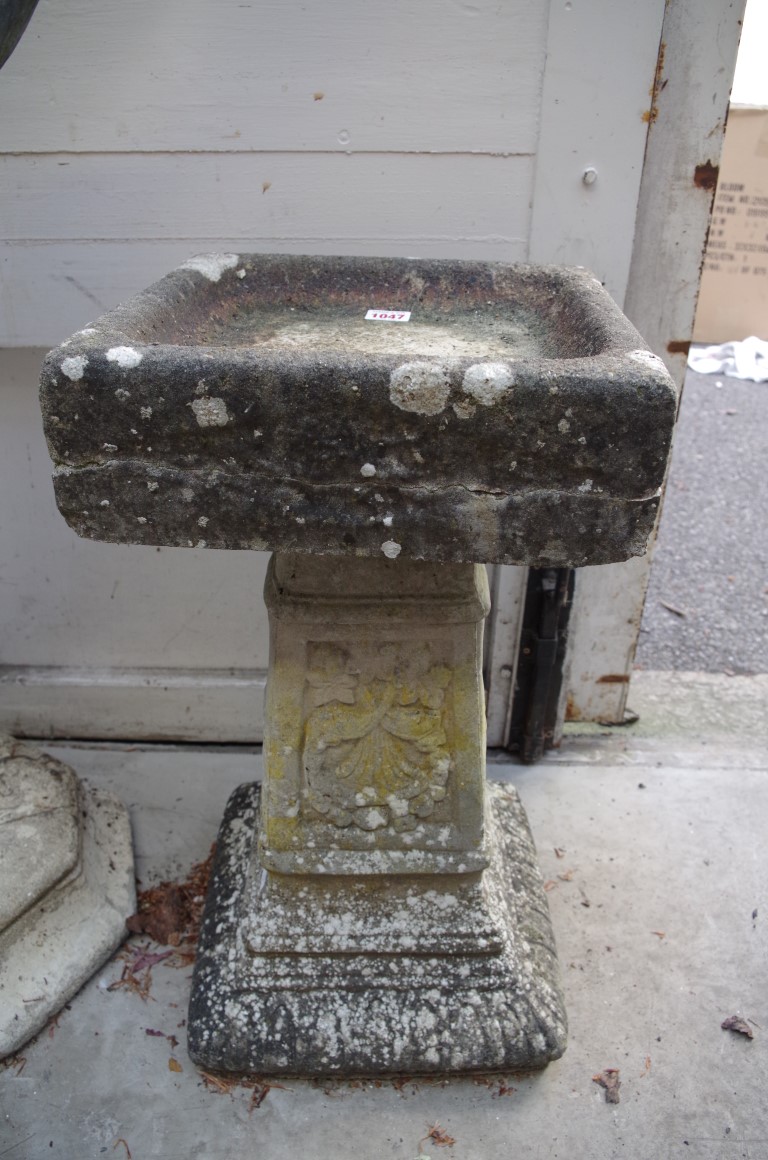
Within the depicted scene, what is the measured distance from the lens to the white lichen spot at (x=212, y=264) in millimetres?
1600

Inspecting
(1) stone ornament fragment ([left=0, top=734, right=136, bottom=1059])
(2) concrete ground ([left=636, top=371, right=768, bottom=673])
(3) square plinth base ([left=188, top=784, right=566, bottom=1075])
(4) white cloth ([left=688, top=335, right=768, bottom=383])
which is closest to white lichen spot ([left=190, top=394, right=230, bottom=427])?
(3) square plinth base ([left=188, top=784, right=566, bottom=1075])

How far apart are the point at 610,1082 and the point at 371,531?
110 centimetres

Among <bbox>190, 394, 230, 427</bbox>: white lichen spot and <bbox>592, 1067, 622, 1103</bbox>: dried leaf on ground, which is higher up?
<bbox>190, 394, 230, 427</bbox>: white lichen spot

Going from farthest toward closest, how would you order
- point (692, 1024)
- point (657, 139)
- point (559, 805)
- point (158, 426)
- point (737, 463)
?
point (737, 463), point (559, 805), point (657, 139), point (692, 1024), point (158, 426)

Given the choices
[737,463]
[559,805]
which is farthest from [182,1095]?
[737,463]

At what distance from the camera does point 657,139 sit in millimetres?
1901

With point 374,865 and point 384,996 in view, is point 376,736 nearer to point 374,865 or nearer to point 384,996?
point 374,865

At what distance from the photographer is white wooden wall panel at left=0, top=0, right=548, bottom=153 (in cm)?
179

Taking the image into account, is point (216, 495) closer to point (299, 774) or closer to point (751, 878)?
point (299, 774)

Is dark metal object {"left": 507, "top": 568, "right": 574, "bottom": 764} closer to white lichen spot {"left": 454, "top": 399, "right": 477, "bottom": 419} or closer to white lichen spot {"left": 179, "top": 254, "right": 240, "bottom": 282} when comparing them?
white lichen spot {"left": 179, "top": 254, "right": 240, "bottom": 282}

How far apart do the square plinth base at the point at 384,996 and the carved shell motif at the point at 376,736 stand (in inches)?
6.5

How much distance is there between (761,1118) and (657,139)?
1.78 m

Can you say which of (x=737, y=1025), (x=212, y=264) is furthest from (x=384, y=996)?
(x=212, y=264)

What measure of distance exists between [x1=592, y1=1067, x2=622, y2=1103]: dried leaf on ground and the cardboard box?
413cm
